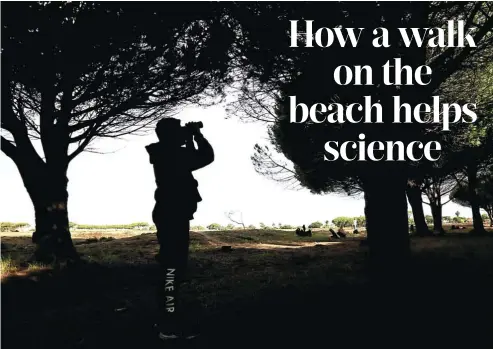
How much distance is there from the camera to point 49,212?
8.91 meters

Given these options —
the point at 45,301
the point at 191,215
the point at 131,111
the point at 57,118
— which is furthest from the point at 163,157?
the point at 131,111

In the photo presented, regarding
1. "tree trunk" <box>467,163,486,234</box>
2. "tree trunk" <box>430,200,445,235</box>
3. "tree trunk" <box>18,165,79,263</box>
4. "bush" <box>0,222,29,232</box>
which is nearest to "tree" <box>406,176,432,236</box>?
"tree trunk" <box>467,163,486,234</box>

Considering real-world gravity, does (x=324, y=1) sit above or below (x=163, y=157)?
above

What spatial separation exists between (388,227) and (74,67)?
723cm

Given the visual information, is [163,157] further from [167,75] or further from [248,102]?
[248,102]

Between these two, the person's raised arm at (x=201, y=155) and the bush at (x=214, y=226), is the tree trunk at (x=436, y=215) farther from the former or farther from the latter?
the person's raised arm at (x=201, y=155)

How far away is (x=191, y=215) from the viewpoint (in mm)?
4031

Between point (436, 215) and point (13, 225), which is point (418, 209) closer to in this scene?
point (436, 215)

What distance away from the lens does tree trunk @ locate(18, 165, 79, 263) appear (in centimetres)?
865

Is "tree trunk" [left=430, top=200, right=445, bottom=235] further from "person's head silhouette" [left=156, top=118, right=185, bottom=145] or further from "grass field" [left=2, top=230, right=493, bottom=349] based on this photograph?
"person's head silhouette" [left=156, top=118, right=185, bottom=145]

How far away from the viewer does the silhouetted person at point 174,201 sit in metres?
3.86

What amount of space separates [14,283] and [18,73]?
14.9 feet

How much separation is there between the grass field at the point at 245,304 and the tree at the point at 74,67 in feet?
6.44

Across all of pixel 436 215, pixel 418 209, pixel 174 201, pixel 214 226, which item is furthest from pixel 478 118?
pixel 214 226
